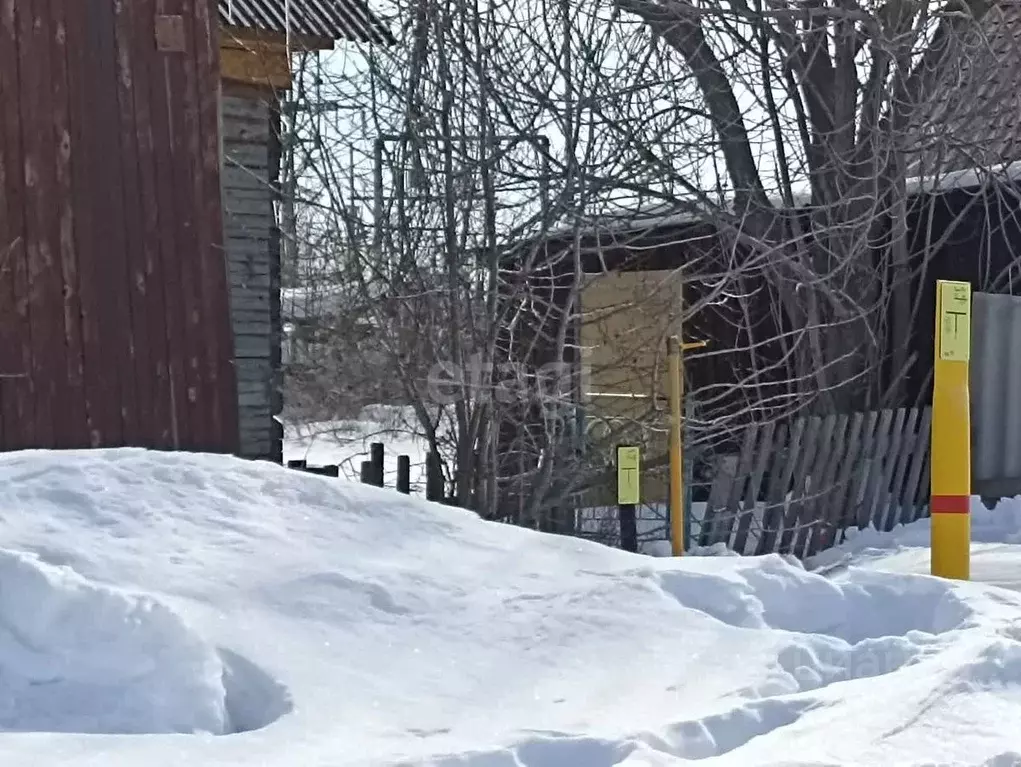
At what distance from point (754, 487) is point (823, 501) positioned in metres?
0.69

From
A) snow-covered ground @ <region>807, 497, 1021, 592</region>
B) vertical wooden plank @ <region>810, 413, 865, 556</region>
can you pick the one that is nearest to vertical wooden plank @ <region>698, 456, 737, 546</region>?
snow-covered ground @ <region>807, 497, 1021, 592</region>

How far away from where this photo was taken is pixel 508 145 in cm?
754

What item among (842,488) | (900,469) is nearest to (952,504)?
(842,488)

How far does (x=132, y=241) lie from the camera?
7547mm

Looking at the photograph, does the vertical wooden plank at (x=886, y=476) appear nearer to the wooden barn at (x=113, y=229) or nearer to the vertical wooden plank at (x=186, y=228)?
the wooden barn at (x=113, y=229)

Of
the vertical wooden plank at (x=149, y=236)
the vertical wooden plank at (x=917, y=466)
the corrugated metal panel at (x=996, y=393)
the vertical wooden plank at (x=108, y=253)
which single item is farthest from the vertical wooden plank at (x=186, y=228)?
the corrugated metal panel at (x=996, y=393)

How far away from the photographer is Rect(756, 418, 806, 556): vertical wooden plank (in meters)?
8.59

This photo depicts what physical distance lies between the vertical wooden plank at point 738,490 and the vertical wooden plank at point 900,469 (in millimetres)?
1589

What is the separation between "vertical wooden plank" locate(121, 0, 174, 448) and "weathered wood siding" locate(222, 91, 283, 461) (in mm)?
2613

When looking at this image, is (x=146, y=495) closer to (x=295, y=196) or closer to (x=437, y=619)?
(x=437, y=619)

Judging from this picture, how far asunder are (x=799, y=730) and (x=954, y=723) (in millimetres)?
464

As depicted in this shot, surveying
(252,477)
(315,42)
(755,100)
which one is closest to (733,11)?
(755,100)

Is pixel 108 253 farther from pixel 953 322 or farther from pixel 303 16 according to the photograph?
pixel 953 322

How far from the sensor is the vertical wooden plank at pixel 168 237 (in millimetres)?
7617
